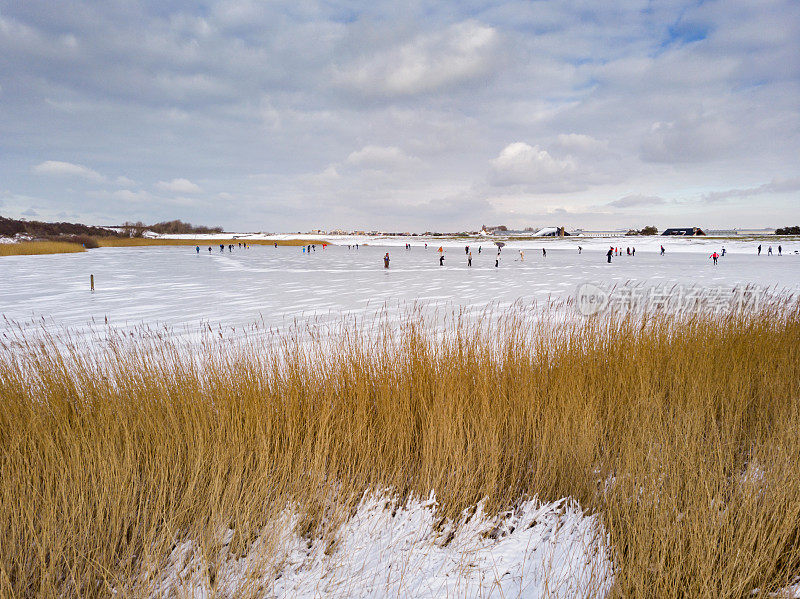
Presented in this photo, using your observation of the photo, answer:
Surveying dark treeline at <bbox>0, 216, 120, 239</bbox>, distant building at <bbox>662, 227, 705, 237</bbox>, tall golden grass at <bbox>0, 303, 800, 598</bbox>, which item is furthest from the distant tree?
dark treeline at <bbox>0, 216, 120, 239</bbox>

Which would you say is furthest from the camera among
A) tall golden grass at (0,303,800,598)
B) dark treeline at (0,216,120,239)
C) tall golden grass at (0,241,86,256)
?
dark treeline at (0,216,120,239)

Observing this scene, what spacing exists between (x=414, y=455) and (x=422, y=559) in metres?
1.12

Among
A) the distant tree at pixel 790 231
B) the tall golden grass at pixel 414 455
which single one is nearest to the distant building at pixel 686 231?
the distant tree at pixel 790 231

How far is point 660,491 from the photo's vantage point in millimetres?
2791

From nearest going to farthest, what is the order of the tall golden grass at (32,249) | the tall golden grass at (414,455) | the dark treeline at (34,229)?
the tall golden grass at (414,455) → the tall golden grass at (32,249) → the dark treeline at (34,229)

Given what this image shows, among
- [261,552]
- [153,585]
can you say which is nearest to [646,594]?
[261,552]

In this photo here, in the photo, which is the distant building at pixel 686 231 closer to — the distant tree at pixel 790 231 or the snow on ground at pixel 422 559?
the distant tree at pixel 790 231

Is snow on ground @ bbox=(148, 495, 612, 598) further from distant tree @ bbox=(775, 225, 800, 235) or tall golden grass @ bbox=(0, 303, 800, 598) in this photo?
distant tree @ bbox=(775, 225, 800, 235)

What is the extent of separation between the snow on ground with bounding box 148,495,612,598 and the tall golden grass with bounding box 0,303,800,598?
0.13m

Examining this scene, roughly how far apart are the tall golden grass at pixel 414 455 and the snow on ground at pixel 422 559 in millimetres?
128

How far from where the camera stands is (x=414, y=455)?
376 centimetres

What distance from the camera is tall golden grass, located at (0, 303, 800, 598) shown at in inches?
93.5

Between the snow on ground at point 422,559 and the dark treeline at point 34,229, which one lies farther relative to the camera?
the dark treeline at point 34,229

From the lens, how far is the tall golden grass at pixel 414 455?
2.38m
